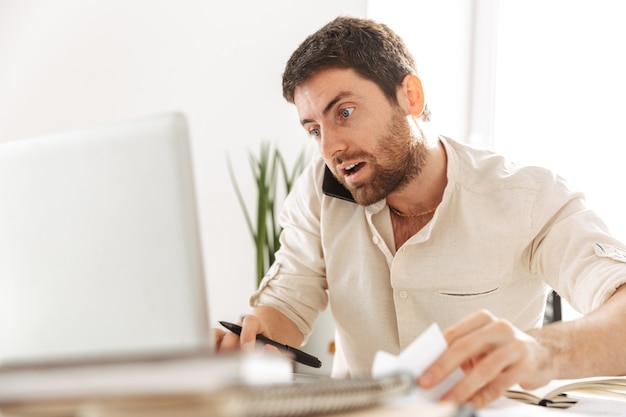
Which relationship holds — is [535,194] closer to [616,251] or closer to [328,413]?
[616,251]

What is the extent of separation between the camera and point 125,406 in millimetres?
478

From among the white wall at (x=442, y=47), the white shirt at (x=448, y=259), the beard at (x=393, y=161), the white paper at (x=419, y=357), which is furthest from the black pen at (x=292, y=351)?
the white wall at (x=442, y=47)

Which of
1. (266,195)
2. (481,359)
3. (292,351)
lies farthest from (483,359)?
(266,195)

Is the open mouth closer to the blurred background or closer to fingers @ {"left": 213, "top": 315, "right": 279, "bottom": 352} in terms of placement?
fingers @ {"left": 213, "top": 315, "right": 279, "bottom": 352}

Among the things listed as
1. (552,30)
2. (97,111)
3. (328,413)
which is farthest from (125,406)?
(552,30)

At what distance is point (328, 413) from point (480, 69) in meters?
2.94

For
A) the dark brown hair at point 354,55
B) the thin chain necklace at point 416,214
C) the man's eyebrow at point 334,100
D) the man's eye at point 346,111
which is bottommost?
the thin chain necklace at point 416,214

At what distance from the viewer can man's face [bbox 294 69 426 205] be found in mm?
1675

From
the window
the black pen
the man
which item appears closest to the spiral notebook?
the black pen

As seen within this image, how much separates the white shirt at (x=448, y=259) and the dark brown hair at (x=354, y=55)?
0.23 metres

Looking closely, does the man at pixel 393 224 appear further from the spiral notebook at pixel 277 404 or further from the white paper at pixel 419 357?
the spiral notebook at pixel 277 404

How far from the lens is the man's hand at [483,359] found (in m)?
0.78

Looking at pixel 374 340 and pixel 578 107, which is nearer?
pixel 374 340

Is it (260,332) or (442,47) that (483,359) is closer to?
(260,332)
